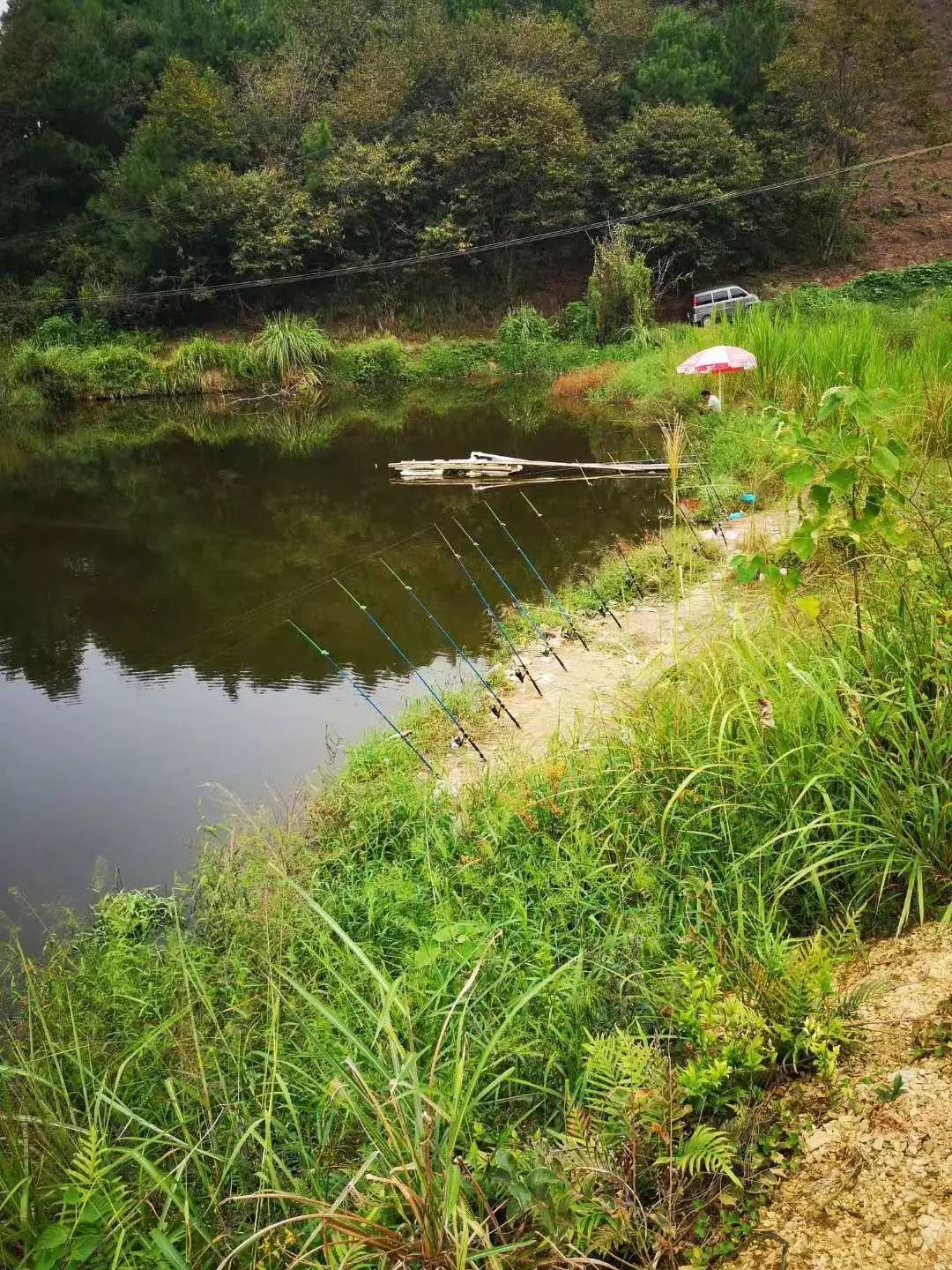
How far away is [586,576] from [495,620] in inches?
71.6

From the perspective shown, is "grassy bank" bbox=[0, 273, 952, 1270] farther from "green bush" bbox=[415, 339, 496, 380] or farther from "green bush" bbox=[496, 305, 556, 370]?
"green bush" bbox=[415, 339, 496, 380]

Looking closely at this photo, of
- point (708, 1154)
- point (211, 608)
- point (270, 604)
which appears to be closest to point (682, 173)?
point (270, 604)

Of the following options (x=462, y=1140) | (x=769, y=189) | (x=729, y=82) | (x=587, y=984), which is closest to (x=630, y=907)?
(x=587, y=984)

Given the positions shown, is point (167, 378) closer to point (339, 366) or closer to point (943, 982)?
point (339, 366)

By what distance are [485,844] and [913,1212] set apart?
78.2 inches

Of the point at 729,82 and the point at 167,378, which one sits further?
the point at 729,82

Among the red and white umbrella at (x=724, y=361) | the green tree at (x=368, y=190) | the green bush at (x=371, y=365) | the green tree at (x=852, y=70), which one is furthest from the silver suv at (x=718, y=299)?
the red and white umbrella at (x=724, y=361)

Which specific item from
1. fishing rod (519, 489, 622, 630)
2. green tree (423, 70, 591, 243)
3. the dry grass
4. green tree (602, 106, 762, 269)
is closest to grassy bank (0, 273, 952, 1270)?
fishing rod (519, 489, 622, 630)

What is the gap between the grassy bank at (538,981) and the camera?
1637 mm

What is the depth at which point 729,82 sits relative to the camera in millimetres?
25938

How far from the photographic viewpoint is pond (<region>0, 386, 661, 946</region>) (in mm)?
4727

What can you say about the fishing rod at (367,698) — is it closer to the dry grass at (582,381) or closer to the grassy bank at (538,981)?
the grassy bank at (538,981)

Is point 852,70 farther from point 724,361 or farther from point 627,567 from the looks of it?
point 627,567

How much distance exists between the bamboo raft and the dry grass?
609 centimetres
